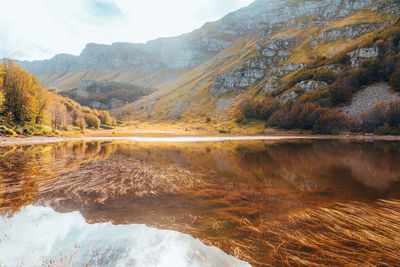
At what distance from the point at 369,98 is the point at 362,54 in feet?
118

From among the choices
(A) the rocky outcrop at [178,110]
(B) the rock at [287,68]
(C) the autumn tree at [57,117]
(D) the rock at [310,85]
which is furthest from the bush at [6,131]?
(B) the rock at [287,68]

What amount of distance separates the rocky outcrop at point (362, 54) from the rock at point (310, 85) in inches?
717

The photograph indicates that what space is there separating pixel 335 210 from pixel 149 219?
829 centimetres

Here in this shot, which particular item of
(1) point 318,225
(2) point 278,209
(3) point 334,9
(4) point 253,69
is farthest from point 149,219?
(3) point 334,9

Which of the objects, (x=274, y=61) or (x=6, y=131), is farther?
(x=274, y=61)

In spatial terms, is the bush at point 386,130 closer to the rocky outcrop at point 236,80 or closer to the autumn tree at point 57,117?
the autumn tree at point 57,117

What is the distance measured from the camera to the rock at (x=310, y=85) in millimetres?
95300

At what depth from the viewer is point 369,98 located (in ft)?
246

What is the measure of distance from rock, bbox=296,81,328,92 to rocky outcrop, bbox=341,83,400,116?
57.7 ft

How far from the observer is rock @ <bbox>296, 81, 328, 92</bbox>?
95.3 meters

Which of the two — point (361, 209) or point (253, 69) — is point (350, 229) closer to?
point (361, 209)

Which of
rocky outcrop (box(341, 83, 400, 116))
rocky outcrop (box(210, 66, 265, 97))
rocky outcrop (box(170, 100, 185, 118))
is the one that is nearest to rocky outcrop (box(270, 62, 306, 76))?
rocky outcrop (box(210, 66, 265, 97))

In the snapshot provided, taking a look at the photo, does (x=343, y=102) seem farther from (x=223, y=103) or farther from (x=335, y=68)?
(x=223, y=103)

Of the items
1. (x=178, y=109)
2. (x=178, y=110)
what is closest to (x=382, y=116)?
(x=178, y=110)
